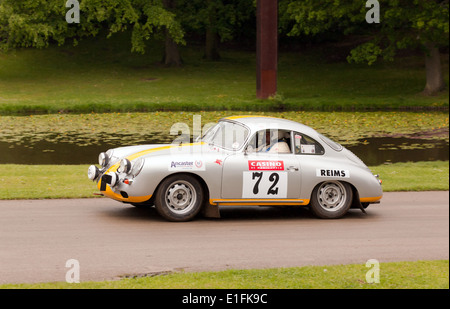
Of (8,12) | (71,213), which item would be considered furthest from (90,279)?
(8,12)

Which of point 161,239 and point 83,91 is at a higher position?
point 83,91

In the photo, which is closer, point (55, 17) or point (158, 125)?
point (158, 125)

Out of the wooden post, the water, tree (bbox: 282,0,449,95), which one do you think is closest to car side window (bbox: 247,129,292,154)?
the water

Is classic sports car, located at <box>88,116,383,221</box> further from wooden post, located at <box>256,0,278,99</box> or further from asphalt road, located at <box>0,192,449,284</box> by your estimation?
wooden post, located at <box>256,0,278,99</box>

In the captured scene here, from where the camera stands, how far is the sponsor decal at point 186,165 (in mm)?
10406

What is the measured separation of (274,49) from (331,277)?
78.8 feet

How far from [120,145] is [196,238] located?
1020cm

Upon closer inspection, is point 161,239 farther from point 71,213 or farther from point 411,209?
point 411,209

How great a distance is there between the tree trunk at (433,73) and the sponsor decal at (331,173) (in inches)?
888

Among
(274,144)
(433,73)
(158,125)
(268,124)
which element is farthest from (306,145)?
(433,73)

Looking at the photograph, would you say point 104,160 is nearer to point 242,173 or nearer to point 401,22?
point 242,173

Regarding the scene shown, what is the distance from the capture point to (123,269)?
26.5 ft

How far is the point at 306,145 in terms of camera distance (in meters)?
11.3
